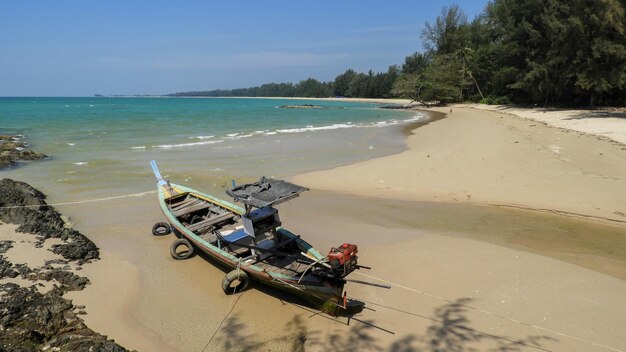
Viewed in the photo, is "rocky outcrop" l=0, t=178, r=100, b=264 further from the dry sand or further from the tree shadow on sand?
the dry sand

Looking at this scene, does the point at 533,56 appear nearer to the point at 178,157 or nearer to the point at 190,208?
the point at 178,157

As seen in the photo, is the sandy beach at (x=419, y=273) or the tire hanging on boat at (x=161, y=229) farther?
the tire hanging on boat at (x=161, y=229)

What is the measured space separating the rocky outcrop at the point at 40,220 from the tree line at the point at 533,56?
36194mm

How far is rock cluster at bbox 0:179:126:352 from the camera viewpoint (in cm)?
489

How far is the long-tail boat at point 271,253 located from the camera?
5539 mm

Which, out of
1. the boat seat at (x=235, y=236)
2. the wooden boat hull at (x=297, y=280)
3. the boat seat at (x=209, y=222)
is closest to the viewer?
Result: the wooden boat hull at (x=297, y=280)

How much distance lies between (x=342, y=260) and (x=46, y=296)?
504 centimetres

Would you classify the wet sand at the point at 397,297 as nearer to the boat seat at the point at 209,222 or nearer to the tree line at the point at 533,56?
the boat seat at the point at 209,222

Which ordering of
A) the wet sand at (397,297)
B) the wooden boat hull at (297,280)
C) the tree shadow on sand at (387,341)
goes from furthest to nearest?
the wooden boat hull at (297,280) < the wet sand at (397,297) < the tree shadow on sand at (387,341)

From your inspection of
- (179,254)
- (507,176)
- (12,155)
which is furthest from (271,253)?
(12,155)

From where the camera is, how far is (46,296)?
603 centimetres

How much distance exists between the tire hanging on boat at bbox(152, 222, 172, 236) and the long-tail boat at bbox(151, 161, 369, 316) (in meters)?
1.03

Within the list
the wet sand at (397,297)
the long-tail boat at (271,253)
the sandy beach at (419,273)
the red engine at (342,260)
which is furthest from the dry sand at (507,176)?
the red engine at (342,260)

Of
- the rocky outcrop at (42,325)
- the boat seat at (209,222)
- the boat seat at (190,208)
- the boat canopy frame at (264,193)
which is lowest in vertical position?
the rocky outcrop at (42,325)
